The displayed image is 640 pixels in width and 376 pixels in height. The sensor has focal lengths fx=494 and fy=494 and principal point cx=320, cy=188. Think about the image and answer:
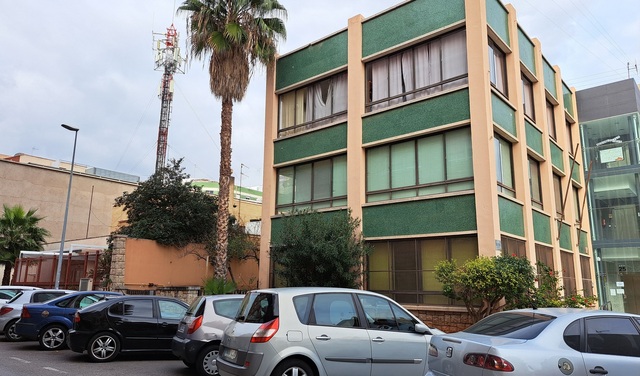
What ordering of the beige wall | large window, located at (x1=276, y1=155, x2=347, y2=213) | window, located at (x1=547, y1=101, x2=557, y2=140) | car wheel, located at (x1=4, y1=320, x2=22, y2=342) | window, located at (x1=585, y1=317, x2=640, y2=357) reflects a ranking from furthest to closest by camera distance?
the beige wall < window, located at (x1=547, y1=101, x2=557, y2=140) < large window, located at (x1=276, y1=155, x2=347, y2=213) < car wheel, located at (x1=4, y1=320, x2=22, y2=342) < window, located at (x1=585, y1=317, x2=640, y2=357)

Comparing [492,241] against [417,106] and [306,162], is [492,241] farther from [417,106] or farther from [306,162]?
[306,162]

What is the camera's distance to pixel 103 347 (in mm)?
10242

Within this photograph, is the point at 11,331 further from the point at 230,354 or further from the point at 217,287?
the point at 230,354

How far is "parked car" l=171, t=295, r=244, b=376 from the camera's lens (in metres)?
8.96

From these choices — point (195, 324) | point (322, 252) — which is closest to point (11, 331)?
point (195, 324)

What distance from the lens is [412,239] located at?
1481 centimetres

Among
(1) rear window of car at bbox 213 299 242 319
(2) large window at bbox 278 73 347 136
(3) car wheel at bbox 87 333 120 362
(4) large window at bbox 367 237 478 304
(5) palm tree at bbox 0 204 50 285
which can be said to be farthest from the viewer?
(5) palm tree at bbox 0 204 50 285

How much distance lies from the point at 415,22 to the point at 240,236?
11.9 meters

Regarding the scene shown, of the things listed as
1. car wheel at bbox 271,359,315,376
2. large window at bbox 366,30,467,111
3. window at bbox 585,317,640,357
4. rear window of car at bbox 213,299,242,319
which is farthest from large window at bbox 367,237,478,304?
car wheel at bbox 271,359,315,376

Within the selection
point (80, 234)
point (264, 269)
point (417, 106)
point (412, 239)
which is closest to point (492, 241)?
point (412, 239)

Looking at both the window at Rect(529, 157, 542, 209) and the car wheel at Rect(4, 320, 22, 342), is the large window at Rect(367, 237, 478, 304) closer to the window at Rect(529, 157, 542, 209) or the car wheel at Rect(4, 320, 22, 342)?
the window at Rect(529, 157, 542, 209)

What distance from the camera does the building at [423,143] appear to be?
14094 millimetres

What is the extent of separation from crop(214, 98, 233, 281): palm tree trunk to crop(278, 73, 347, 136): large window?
6.95 ft

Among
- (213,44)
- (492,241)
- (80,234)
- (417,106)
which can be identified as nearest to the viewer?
(492,241)
